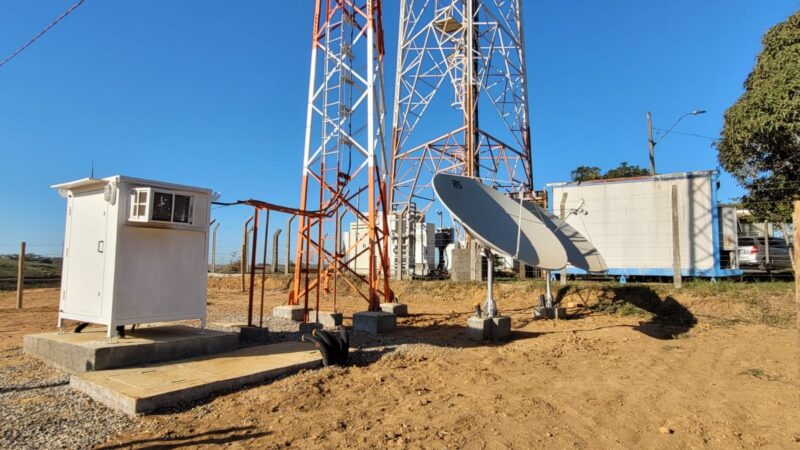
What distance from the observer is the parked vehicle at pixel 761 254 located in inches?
812

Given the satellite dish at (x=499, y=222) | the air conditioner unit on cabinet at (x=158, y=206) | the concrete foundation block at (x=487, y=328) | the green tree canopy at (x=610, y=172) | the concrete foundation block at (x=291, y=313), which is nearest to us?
the air conditioner unit on cabinet at (x=158, y=206)

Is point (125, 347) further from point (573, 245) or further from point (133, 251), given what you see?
point (573, 245)

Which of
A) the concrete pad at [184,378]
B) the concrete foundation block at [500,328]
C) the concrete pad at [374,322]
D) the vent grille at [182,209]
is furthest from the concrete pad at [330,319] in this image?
the vent grille at [182,209]

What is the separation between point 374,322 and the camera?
31.7 ft

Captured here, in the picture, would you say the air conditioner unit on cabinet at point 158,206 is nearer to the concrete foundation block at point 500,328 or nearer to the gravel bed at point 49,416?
the gravel bed at point 49,416

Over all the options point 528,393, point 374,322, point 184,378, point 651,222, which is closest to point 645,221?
point 651,222

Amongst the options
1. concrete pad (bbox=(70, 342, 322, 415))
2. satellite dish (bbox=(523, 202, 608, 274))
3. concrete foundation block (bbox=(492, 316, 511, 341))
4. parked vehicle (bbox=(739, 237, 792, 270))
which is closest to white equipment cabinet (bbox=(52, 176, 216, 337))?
concrete pad (bbox=(70, 342, 322, 415))

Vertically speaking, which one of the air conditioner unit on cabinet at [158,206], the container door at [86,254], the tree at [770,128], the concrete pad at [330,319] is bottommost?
the concrete pad at [330,319]

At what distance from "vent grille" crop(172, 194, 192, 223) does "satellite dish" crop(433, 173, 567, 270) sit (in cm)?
397

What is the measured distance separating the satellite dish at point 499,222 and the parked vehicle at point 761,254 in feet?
46.7

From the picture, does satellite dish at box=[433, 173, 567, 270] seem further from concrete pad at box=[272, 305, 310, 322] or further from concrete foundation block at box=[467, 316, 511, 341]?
concrete pad at box=[272, 305, 310, 322]

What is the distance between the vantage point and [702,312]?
1216 cm

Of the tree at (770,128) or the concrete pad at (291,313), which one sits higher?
the tree at (770,128)

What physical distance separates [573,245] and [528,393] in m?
6.29
